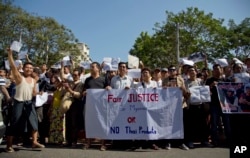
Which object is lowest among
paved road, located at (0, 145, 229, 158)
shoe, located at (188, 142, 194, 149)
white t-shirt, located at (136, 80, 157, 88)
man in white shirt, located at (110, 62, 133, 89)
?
paved road, located at (0, 145, 229, 158)

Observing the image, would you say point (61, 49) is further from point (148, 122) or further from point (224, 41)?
point (148, 122)

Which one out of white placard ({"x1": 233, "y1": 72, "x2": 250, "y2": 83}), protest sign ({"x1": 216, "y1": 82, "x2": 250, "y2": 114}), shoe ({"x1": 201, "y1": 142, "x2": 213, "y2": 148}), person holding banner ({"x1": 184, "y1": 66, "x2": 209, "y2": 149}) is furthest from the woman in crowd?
white placard ({"x1": 233, "y1": 72, "x2": 250, "y2": 83})

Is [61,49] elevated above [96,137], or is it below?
above

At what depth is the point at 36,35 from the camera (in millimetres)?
37094

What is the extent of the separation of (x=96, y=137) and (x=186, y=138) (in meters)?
2.18

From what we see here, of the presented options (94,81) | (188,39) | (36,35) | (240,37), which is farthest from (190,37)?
(94,81)

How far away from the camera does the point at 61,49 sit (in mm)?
40219

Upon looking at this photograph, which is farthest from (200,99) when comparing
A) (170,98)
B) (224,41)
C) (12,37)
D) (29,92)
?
(12,37)

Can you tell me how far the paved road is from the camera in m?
6.27

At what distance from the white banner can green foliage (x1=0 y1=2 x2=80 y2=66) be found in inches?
1043

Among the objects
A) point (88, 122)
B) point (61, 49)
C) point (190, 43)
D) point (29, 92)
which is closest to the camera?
point (29, 92)

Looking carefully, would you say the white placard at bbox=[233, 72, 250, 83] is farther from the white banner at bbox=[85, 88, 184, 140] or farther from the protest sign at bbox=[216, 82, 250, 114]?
the white banner at bbox=[85, 88, 184, 140]

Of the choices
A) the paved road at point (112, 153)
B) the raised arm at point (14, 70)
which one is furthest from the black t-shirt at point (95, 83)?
the raised arm at point (14, 70)

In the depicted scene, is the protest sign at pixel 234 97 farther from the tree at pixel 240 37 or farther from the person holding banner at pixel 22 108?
the tree at pixel 240 37
